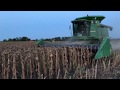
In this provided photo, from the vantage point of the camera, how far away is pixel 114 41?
1166cm

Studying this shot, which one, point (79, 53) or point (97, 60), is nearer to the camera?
point (97, 60)

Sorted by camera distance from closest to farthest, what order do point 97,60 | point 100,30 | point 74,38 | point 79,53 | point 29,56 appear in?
point 29,56 → point 97,60 → point 79,53 → point 74,38 → point 100,30
